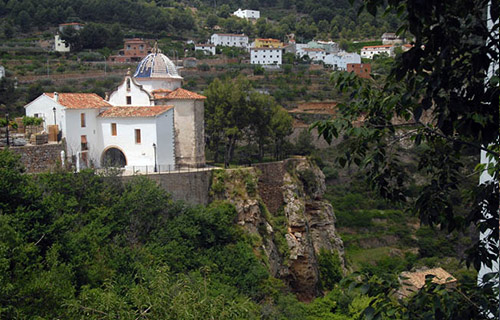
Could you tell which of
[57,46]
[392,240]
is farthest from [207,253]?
[57,46]

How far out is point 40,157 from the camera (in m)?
19.2

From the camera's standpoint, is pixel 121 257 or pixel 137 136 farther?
pixel 137 136

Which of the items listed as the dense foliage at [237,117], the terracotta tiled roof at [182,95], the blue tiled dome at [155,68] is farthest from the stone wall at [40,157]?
the dense foliage at [237,117]

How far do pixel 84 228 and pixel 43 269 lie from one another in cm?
321

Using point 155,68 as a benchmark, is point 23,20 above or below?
above

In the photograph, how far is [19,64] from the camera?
161 ft

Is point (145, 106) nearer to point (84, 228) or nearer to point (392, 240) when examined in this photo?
point (84, 228)

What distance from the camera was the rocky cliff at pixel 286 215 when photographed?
2175cm

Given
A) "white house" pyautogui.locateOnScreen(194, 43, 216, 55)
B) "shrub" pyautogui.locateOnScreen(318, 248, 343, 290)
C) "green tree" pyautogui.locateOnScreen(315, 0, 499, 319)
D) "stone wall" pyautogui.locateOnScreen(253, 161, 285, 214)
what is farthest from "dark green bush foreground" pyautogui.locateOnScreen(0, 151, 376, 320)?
"white house" pyautogui.locateOnScreen(194, 43, 216, 55)

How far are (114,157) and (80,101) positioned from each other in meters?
2.48

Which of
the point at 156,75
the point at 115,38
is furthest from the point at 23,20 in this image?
the point at 156,75

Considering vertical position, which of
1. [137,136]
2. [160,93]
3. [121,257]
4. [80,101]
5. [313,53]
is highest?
[313,53]

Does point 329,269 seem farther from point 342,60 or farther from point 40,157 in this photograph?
point 342,60

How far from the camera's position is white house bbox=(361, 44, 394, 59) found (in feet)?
262
